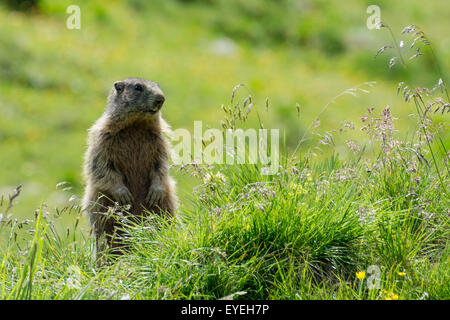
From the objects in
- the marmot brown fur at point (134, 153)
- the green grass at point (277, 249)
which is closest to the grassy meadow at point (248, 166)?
the green grass at point (277, 249)

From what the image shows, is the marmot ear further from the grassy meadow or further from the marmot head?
the grassy meadow

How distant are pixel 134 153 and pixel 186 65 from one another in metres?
11.6

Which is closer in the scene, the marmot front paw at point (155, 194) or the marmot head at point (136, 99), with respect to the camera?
the marmot front paw at point (155, 194)

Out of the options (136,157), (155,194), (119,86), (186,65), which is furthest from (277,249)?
(186,65)

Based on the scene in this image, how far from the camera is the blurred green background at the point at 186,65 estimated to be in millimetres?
14188

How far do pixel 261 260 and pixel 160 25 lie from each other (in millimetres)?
15839

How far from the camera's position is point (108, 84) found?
52.4 feet

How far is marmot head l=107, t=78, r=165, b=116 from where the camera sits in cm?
607

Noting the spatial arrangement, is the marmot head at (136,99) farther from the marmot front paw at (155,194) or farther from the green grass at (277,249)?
the green grass at (277,249)

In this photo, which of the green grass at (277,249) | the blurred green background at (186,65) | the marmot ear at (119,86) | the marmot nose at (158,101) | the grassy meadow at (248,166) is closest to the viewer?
the green grass at (277,249)

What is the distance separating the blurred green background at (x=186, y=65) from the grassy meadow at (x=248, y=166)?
47mm

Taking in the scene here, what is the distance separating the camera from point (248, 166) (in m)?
5.15

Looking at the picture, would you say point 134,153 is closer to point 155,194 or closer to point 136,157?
point 136,157

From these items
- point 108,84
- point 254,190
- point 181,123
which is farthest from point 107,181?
point 108,84
